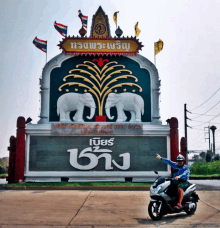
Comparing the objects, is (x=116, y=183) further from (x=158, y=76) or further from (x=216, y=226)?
(x=216, y=226)

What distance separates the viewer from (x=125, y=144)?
20125 millimetres

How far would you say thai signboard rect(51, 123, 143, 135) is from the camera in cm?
2000

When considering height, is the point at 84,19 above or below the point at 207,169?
above

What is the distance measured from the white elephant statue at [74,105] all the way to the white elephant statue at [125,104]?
1045 mm

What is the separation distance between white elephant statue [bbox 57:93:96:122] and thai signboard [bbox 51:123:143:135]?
62 centimetres

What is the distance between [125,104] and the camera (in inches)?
814

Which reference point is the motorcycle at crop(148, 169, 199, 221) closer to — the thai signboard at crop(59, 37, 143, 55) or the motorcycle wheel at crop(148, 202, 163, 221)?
the motorcycle wheel at crop(148, 202, 163, 221)

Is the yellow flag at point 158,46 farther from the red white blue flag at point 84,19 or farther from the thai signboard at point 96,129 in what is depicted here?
the thai signboard at point 96,129

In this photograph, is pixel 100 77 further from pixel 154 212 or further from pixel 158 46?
pixel 154 212

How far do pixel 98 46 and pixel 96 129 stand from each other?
5.36 m

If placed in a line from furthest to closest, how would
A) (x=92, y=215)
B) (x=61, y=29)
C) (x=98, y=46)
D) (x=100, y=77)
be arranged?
1. (x=61, y=29)
2. (x=98, y=46)
3. (x=100, y=77)
4. (x=92, y=215)

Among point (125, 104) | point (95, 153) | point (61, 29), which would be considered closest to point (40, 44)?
point (61, 29)

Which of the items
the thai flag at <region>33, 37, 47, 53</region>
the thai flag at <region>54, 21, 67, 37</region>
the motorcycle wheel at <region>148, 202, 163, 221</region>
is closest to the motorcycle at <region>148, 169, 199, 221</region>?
the motorcycle wheel at <region>148, 202, 163, 221</region>

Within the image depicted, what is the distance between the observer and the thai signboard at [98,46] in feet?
70.0
